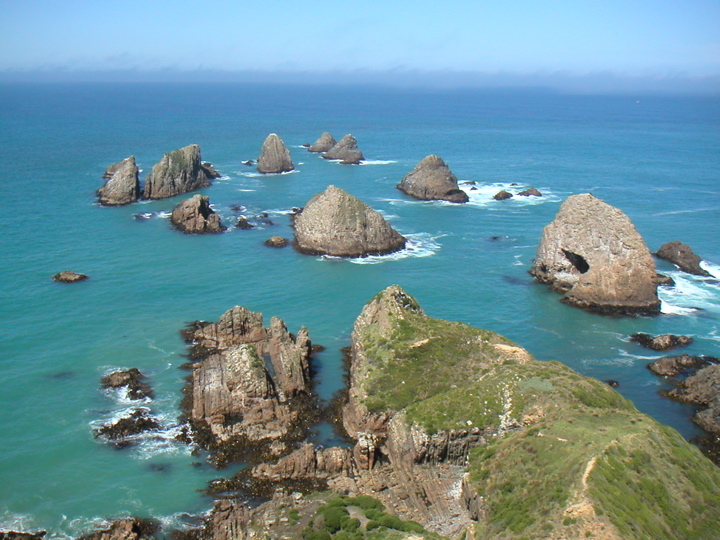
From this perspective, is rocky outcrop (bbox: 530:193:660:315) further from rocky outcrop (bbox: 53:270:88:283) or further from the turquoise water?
rocky outcrop (bbox: 53:270:88:283)

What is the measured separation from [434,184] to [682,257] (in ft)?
153

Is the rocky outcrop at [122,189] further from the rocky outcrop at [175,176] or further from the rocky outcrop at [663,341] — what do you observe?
the rocky outcrop at [663,341]

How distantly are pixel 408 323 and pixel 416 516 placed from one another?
19.2m

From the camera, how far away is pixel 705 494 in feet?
107

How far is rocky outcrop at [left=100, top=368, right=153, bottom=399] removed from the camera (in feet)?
169

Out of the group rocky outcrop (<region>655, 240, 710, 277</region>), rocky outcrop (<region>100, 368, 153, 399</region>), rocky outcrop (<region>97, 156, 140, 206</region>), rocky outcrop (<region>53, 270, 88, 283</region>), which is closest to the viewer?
rocky outcrop (<region>100, 368, 153, 399</region>)

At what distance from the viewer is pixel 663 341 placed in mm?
61719

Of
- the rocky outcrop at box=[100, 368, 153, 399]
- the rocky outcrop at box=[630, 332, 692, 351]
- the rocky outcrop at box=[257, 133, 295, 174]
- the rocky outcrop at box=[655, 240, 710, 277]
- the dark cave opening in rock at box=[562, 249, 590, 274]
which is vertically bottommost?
the rocky outcrop at box=[100, 368, 153, 399]

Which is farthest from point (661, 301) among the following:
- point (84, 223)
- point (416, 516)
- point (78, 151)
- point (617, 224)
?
point (78, 151)

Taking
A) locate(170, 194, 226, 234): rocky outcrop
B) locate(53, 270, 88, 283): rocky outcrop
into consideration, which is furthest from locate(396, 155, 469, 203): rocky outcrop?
locate(53, 270, 88, 283): rocky outcrop

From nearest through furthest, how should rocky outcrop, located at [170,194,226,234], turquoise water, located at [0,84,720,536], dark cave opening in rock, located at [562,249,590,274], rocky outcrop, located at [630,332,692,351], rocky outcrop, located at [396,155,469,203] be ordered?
turquoise water, located at [0,84,720,536] < rocky outcrop, located at [630,332,692,351] < dark cave opening in rock, located at [562,249,590,274] < rocky outcrop, located at [170,194,226,234] < rocky outcrop, located at [396,155,469,203]

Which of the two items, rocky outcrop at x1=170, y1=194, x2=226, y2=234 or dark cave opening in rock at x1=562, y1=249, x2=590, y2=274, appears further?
rocky outcrop at x1=170, y1=194, x2=226, y2=234

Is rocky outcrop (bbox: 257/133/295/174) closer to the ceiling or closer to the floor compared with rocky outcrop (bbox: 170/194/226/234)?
closer to the ceiling

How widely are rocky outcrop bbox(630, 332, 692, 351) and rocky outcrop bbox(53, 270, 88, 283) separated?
6104 cm
